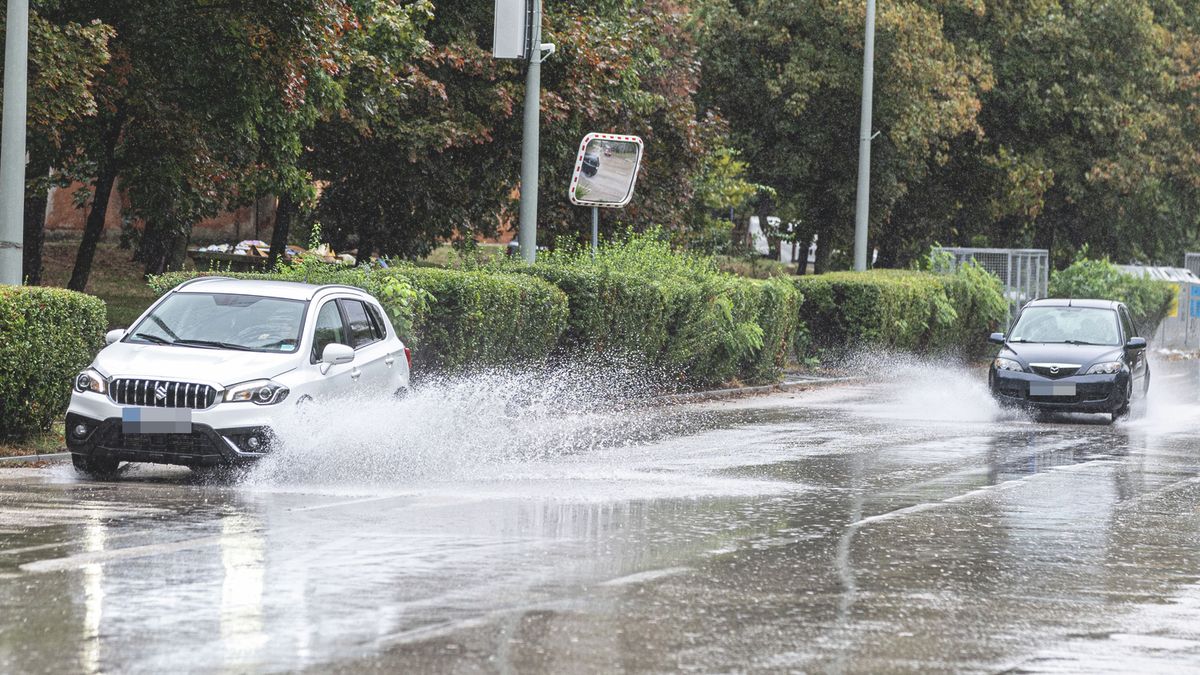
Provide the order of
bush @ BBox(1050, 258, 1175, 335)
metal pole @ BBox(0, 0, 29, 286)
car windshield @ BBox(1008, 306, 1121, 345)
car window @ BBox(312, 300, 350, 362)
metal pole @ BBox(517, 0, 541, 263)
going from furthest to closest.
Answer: bush @ BBox(1050, 258, 1175, 335) → car windshield @ BBox(1008, 306, 1121, 345) → metal pole @ BBox(517, 0, 541, 263) → metal pole @ BBox(0, 0, 29, 286) → car window @ BBox(312, 300, 350, 362)

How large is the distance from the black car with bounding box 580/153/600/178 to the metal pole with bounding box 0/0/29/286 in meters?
9.18

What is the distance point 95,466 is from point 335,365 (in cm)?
211

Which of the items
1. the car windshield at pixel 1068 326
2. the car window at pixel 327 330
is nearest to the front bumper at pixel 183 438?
the car window at pixel 327 330

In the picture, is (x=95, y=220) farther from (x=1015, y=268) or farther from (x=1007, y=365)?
(x=1015, y=268)

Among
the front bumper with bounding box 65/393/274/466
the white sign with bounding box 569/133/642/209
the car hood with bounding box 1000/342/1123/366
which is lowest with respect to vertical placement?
the front bumper with bounding box 65/393/274/466

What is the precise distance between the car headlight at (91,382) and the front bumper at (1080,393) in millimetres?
13226

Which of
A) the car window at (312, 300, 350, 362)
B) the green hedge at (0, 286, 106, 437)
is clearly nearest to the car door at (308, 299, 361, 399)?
the car window at (312, 300, 350, 362)

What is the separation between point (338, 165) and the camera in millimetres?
31156

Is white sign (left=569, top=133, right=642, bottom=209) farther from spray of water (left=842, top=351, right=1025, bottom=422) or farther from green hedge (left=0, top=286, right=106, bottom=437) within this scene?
green hedge (left=0, top=286, right=106, bottom=437)

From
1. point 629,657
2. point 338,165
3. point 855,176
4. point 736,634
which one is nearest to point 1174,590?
point 736,634

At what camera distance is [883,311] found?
32250mm

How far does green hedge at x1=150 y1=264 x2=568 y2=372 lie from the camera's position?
18516mm

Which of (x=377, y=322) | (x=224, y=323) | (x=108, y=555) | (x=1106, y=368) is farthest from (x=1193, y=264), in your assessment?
(x=108, y=555)

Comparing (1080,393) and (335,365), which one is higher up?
(335,365)
